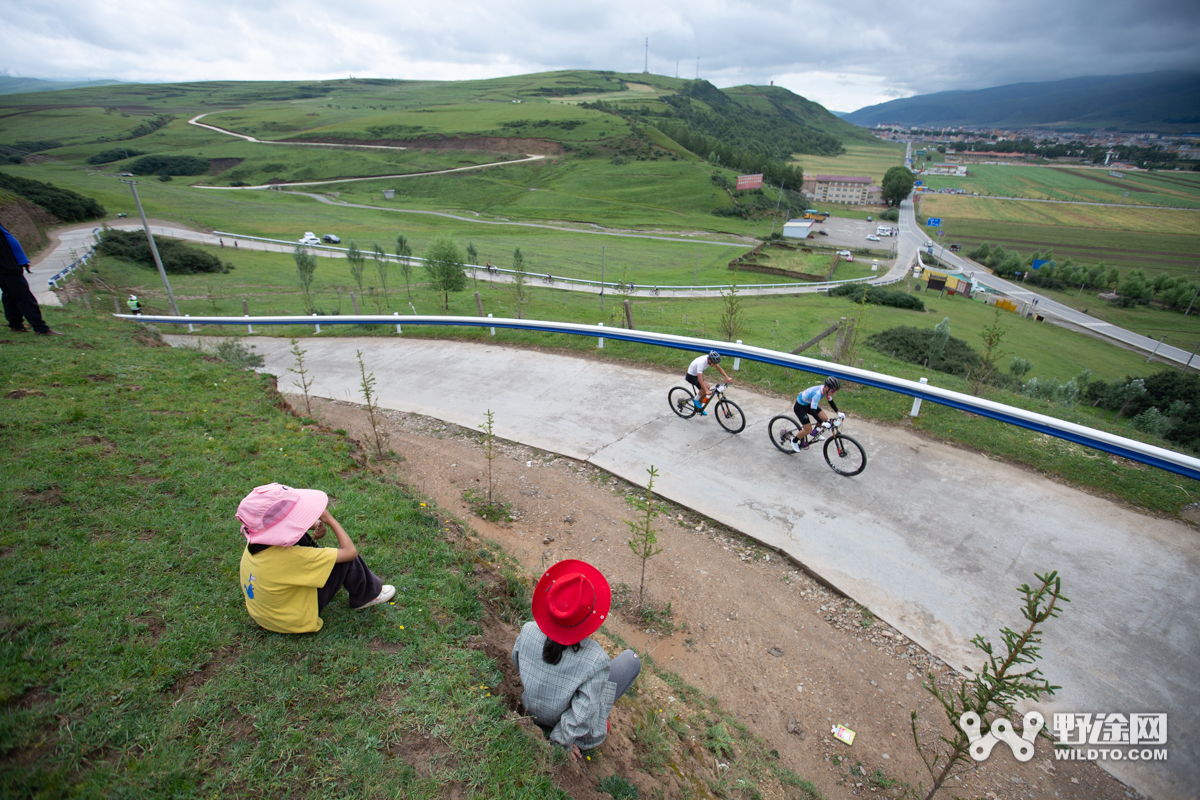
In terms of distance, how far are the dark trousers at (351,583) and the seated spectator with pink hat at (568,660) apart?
155 cm

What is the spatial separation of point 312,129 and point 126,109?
331 feet

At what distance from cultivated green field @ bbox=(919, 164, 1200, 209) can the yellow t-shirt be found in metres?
131

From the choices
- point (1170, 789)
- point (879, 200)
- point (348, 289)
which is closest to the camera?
point (1170, 789)

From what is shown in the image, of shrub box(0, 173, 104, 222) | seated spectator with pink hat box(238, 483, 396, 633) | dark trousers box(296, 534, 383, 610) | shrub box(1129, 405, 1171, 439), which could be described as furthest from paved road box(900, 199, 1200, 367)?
shrub box(0, 173, 104, 222)

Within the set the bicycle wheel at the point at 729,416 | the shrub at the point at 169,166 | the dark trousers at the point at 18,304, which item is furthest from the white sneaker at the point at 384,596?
the shrub at the point at 169,166

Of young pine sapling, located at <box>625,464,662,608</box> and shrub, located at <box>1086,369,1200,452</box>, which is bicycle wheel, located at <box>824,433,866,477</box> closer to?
young pine sapling, located at <box>625,464,662,608</box>

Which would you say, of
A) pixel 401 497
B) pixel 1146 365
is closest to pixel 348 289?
pixel 401 497

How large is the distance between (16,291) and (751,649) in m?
14.1

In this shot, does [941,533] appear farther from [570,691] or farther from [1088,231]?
[1088,231]

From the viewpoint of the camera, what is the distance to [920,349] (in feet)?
92.6

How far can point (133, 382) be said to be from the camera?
832 centimetres

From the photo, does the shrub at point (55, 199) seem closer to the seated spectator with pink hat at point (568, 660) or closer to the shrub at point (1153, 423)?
the seated spectator with pink hat at point (568, 660)

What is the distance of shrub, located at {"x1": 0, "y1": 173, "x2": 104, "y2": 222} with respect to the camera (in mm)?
44906

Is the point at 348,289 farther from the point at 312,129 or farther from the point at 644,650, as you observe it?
the point at 312,129
